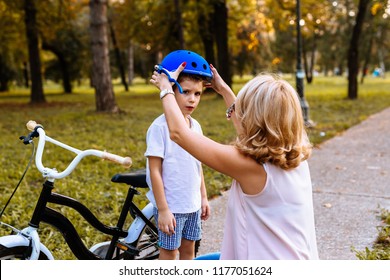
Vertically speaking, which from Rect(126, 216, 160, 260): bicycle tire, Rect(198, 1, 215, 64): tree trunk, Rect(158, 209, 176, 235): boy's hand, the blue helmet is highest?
Rect(198, 1, 215, 64): tree trunk

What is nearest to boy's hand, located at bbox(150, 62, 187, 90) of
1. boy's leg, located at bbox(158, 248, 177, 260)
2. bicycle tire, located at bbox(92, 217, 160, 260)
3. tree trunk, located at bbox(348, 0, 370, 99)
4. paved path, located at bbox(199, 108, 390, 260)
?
boy's leg, located at bbox(158, 248, 177, 260)

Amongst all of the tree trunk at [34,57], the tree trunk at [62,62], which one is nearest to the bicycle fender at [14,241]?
the tree trunk at [34,57]

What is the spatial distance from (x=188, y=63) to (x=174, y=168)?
0.57 meters

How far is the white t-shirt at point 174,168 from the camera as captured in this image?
2.59m

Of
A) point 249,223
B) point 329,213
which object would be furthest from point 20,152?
point 249,223

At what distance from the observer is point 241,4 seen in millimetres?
26141

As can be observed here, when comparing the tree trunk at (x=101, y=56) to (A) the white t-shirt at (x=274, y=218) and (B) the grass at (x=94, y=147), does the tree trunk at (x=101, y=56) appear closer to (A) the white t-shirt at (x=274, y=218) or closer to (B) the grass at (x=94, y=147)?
(B) the grass at (x=94, y=147)

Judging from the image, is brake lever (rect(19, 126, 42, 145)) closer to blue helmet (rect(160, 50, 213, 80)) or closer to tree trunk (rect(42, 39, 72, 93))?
blue helmet (rect(160, 50, 213, 80))

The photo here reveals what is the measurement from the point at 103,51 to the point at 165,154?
11195 mm

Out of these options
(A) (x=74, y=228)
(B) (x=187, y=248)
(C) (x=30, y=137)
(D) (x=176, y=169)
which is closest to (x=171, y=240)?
(B) (x=187, y=248)

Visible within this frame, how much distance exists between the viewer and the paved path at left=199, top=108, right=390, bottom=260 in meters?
4.00

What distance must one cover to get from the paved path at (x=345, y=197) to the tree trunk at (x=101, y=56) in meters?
6.83

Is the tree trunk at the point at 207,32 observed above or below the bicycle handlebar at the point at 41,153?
above

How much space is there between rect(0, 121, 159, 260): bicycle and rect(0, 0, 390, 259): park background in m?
0.79
